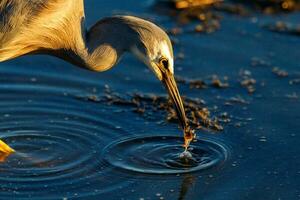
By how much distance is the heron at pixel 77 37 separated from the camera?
6.02 meters

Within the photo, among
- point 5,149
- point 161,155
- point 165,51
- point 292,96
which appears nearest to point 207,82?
point 292,96

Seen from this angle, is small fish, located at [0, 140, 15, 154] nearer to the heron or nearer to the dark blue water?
the dark blue water

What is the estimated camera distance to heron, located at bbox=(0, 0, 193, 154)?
19.8 ft

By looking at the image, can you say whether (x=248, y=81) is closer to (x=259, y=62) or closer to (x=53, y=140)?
(x=259, y=62)

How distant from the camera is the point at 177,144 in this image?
6.55m

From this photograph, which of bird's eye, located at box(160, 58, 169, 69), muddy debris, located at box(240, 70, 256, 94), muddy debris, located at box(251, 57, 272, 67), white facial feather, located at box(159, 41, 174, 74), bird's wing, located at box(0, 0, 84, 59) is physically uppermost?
bird's wing, located at box(0, 0, 84, 59)

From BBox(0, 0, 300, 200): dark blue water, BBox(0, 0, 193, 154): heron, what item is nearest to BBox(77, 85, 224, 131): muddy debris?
BBox(0, 0, 300, 200): dark blue water

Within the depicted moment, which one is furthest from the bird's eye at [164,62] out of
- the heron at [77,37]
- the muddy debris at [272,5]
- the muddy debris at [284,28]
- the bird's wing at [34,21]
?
the muddy debris at [272,5]

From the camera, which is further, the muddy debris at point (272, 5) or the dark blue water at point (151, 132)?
the muddy debris at point (272, 5)

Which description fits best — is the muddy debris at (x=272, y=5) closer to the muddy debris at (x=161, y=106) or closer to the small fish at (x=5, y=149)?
the muddy debris at (x=161, y=106)

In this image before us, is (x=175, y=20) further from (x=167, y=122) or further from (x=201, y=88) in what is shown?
(x=167, y=122)

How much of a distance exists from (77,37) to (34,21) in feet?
1.08

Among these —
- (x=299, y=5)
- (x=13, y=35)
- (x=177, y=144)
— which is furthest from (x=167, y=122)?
(x=299, y=5)

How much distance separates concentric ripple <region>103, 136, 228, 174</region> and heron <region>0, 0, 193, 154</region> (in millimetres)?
421
